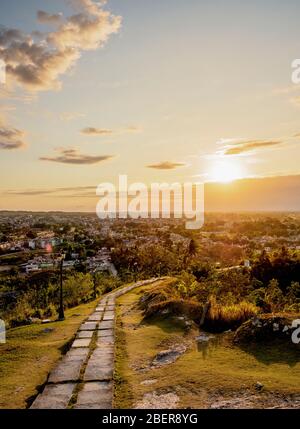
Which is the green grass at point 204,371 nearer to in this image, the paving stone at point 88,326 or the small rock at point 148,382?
the small rock at point 148,382

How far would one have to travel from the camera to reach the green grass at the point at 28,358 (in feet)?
19.9

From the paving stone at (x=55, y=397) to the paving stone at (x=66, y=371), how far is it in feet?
0.74

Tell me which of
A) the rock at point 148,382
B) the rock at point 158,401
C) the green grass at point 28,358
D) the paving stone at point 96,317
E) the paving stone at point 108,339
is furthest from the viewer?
the paving stone at point 96,317

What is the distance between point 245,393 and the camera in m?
5.27

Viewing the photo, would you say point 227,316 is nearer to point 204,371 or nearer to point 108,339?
point 108,339

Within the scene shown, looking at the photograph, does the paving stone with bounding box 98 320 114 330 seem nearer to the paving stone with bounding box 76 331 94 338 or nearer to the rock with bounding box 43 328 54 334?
the paving stone with bounding box 76 331 94 338

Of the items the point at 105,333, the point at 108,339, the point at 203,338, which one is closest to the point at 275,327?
the point at 203,338

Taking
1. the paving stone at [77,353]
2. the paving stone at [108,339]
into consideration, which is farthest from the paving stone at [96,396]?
the paving stone at [108,339]

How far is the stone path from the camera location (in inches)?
211

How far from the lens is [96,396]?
5516 mm

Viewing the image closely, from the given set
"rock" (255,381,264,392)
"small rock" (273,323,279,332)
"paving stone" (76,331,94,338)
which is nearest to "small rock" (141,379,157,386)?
"rock" (255,381,264,392)

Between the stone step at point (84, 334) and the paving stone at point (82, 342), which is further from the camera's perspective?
the stone step at point (84, 334)

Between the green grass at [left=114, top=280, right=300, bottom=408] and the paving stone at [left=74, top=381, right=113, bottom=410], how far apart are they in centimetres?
13

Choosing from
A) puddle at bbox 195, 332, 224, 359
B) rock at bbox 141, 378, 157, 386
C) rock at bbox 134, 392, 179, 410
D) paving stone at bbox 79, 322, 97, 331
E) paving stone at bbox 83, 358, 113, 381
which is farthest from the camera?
paving stone at bbox 79, 322, 97, 331
